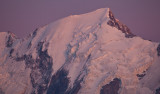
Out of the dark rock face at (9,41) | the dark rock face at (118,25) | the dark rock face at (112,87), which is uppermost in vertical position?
the dark rock face at (9,41)

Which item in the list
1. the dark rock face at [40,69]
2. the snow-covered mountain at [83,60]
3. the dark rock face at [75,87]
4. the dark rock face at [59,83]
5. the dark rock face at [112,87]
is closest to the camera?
the dark rock face at [112,87]

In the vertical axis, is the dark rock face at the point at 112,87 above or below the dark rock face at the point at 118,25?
below


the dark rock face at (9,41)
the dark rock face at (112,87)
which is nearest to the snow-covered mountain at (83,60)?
the dark rock face at (112,87)

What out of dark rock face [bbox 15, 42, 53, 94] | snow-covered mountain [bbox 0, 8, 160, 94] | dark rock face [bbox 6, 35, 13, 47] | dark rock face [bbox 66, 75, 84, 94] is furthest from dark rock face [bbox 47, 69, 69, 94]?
dark rock face [bbox 6, 35, 13, 47]

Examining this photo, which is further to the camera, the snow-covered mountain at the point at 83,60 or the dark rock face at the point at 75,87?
the dark rock face at the point at 75,87

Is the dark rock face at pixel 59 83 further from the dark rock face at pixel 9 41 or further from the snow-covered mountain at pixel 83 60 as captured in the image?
the dark rock face at pixel 9 41

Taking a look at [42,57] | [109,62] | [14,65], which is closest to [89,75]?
[109,62]

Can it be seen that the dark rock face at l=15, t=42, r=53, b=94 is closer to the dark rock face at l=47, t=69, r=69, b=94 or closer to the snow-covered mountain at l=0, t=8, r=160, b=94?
the snow-covered mountain at l=0, t=8, r=160, b=94

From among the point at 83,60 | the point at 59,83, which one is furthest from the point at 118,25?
the point at 59,83

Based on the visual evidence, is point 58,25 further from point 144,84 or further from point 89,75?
point 144,84

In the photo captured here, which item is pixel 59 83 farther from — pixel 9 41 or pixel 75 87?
pixel 9 41
